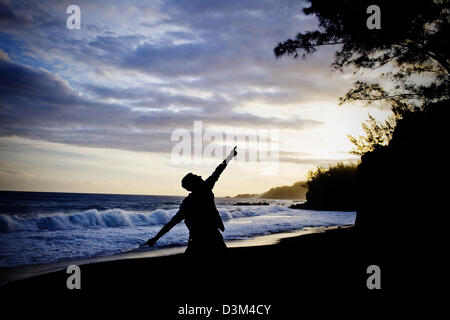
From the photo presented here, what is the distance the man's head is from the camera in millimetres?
3543

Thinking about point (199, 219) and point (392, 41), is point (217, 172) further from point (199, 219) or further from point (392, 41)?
point (392, 41)

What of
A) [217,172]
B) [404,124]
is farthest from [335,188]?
[217,172]

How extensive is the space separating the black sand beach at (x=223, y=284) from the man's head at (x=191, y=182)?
3.62ft

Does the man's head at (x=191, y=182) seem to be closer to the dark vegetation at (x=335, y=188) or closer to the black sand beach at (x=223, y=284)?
the black sand beach at (x=223, y=284)

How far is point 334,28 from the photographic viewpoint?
734 centimetres

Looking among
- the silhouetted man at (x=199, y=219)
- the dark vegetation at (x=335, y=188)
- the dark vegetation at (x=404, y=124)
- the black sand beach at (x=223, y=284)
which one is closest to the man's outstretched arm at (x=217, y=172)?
the silhouetted man at (x=199, y=219)

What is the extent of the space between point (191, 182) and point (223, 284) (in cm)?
154

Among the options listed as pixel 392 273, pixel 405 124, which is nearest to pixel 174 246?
pixel 392 273

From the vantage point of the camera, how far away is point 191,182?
3.55 metres

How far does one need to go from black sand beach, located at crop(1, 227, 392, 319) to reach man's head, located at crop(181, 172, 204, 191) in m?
1.10

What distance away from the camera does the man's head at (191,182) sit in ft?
11.6

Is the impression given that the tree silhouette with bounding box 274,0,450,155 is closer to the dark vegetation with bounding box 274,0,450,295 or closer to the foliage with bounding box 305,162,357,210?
the dark vegetation with bounding box 274,0,450,295
